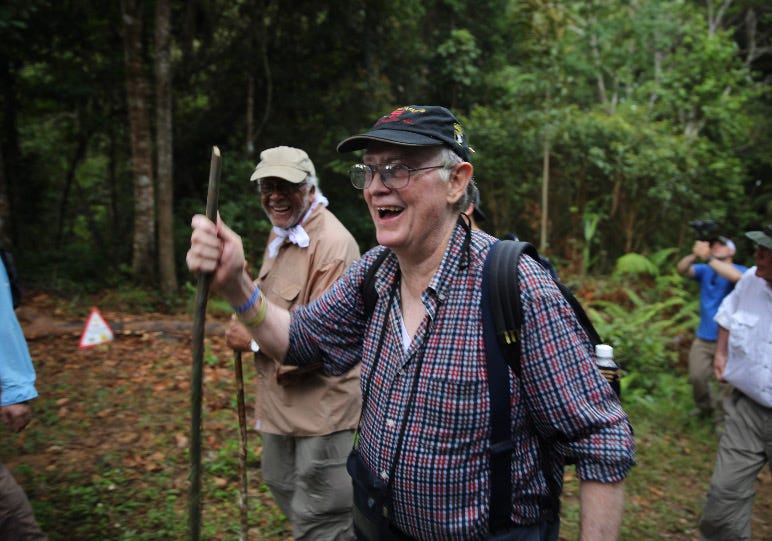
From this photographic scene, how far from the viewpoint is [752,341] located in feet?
→ 12.6

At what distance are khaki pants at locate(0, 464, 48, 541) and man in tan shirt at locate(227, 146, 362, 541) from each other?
1.20 meters

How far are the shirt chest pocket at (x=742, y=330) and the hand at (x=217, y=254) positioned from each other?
131 inches

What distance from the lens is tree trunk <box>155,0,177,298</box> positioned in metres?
9.52

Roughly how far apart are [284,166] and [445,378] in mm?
1873

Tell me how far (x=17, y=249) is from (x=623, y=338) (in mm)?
10819

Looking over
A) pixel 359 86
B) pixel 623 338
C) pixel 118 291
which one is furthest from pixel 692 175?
pixel 118 291

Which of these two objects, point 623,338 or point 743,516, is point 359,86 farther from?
point 743,516

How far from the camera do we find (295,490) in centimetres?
347

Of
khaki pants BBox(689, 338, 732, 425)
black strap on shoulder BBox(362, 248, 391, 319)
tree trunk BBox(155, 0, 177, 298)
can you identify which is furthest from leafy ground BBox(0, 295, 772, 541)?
black strap on shoulder BBox(362, 248, 391, 319)

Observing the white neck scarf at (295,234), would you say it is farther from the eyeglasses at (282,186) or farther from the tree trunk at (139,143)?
the tree trunk at (139,143)

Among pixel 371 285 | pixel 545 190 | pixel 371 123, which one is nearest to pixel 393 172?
pixel 371 285

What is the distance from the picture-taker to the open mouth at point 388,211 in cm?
202

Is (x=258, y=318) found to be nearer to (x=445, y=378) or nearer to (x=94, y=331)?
(x=445, y=378)

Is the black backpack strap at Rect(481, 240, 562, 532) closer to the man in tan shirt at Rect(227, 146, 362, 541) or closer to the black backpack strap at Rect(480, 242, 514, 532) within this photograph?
the black backpack strap at Rect(480, 242, 514, 532)
